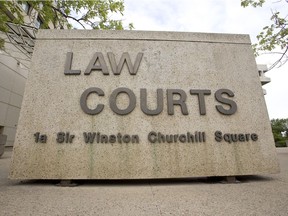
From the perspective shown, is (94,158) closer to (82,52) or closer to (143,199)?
(143,199)

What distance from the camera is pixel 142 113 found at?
Answer: 3316 millimetres

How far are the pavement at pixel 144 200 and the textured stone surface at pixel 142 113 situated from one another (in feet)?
1.12

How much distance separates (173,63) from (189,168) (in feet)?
7.03

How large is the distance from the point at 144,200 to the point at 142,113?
1.57 metres

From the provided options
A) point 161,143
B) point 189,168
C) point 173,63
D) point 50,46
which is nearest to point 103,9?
point 50,46

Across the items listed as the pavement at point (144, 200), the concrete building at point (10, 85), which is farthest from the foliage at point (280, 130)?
the concrete building at point (10, 85)

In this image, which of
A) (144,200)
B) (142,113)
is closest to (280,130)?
(142,113)

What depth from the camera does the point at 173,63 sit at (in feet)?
12.1

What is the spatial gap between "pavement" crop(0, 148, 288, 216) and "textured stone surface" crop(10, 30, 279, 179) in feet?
1.12

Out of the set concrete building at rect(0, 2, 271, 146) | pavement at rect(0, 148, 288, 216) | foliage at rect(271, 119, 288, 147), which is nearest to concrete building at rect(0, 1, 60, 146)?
concrete building at rect(0, 2, 271, 146)

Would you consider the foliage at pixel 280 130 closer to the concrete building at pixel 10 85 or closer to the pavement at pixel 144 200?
the pavement at pixel 144 200

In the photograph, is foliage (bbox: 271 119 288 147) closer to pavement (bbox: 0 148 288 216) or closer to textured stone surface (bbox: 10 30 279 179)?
textured stone surface (bbox: 10 30 279 179)

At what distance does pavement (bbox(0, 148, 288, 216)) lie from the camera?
1809 mm

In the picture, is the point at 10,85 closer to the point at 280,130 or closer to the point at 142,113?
the point at 142,113
